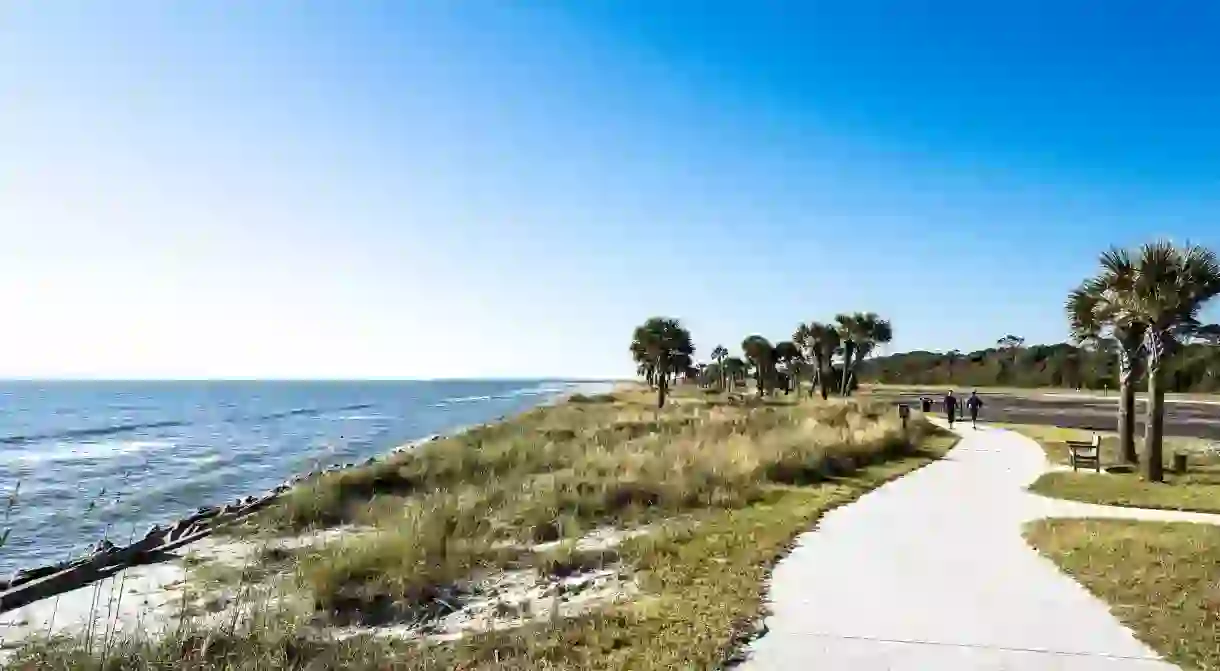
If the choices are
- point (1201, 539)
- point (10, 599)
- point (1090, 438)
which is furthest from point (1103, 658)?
point (1090, 438)

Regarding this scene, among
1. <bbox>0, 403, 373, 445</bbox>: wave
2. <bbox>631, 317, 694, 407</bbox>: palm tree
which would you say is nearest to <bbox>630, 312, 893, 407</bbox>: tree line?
<bbox>631, 317, 694, 407</bbox>: palm tree

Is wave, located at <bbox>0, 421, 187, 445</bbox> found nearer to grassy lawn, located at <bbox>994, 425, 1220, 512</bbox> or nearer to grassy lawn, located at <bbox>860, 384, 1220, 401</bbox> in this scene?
grassy lawn, located at <bbox>994, 425, 1220, 512</bbox>

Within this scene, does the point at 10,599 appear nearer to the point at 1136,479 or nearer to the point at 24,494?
the point at 24,494

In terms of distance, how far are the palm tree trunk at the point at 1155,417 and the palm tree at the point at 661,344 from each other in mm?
48540

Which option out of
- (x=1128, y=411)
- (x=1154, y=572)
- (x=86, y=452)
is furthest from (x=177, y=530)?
(x=86, y=452)

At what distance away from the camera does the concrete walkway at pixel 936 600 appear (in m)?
6.35

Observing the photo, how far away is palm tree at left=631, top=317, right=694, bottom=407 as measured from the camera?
221 feet

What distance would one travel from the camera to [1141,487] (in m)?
16.4

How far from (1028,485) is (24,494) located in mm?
26992

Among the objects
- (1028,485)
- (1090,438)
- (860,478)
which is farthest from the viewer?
(1090,438)

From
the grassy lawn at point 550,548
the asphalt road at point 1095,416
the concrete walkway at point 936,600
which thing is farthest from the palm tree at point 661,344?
the concrete walkway at point 936,600

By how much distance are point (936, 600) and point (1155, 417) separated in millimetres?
12830

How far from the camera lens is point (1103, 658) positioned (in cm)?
634

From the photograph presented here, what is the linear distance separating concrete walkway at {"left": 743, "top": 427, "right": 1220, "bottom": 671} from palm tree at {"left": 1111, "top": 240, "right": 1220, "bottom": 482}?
4649 millimetres
